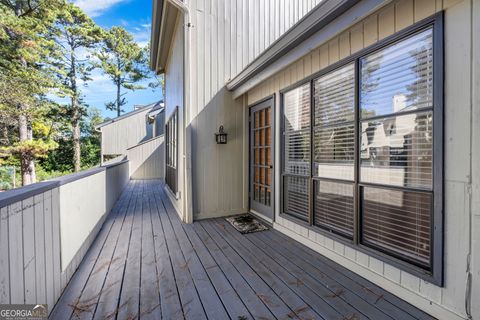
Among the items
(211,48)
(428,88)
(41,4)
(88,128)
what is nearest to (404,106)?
(428,88)

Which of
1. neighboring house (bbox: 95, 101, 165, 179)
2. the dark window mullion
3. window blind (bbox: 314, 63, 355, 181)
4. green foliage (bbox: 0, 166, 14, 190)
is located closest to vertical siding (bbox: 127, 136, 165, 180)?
neighboring house (bbox: 95, 101, 165, 179)

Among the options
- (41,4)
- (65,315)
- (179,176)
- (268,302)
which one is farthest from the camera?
(41,4)

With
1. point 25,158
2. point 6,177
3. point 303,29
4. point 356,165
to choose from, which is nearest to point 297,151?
point 356,165

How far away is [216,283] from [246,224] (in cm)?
188

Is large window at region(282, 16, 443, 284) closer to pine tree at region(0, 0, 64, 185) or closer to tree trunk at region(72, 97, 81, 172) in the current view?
pine tree at region(0, 0, 64, 185)

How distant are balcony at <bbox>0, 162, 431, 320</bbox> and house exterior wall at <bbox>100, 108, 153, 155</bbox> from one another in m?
11.4

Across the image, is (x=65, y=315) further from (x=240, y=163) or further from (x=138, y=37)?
(x=138, y=37)

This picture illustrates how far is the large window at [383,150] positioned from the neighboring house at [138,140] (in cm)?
1000

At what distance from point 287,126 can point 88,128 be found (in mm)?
17949

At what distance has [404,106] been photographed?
6.86ft

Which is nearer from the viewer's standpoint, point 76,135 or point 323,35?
point 323,35

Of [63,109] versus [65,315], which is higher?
[63,109]

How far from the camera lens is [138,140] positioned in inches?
585

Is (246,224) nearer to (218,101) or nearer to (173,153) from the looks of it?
(218,101)
